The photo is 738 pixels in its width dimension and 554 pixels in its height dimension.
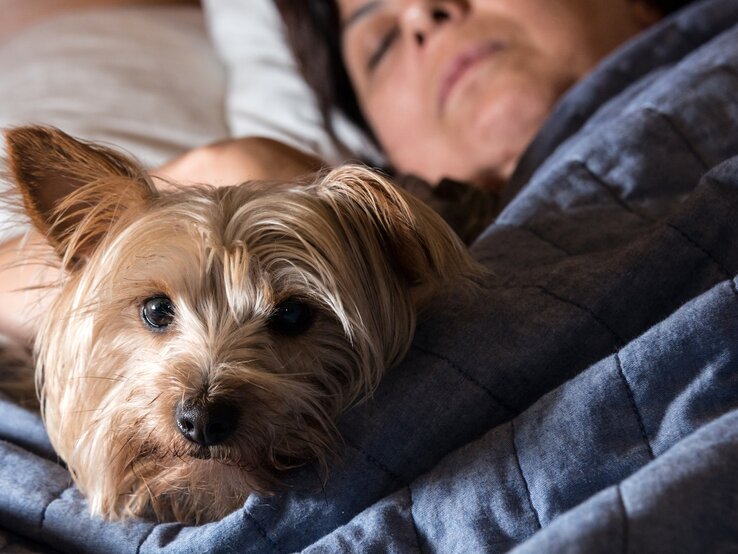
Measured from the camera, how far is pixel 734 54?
5.65 feet

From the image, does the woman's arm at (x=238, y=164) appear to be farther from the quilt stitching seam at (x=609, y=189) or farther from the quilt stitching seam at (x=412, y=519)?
the quilt stitching seam at (x=412, y=519)

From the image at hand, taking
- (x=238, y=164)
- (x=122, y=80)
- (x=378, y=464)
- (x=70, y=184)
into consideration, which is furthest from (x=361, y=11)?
(x=378, y=464)

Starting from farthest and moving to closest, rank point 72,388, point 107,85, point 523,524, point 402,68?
point 107,85
point 402,68
point 72,388
point 523,524

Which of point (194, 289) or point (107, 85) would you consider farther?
point (107, 85)

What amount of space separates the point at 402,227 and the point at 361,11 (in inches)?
57.6

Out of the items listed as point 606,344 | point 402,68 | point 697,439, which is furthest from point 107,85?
point 697,439

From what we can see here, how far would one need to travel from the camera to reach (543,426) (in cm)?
109

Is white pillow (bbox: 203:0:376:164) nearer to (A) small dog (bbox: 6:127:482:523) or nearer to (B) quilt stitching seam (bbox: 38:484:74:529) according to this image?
(A) small dog (bbox: 6:127:482:523)

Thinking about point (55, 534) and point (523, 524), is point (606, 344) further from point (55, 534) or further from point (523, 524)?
point (55, 534)

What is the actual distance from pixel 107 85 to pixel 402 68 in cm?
89

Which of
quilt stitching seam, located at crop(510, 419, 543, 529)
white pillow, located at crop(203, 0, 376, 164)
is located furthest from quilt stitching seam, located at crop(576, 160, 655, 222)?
white pillow, located at crop(203, 0, 376, 164)

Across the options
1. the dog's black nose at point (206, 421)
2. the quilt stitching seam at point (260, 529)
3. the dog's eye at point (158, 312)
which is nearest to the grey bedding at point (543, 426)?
the quilt stitching seam at point (260, 529)

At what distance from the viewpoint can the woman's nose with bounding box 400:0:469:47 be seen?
7.59ft

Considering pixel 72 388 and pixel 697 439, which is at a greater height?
pixel 697 439
